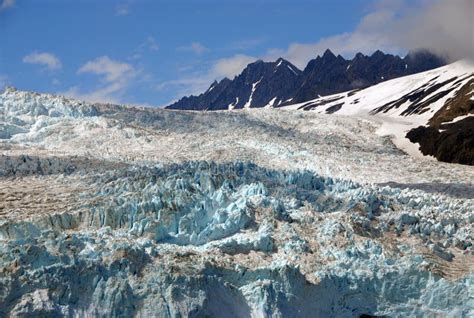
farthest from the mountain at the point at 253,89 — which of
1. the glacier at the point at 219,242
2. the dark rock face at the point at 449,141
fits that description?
the glacier at the point at 219,242

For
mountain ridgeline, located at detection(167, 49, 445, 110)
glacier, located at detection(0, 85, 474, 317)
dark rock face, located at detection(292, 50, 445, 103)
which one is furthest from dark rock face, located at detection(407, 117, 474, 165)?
dark rock face, located at detection(292, 50, 445, 103)

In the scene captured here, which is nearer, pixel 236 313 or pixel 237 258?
pixel 236 313

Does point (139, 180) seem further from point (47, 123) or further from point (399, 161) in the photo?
point (399, 161)

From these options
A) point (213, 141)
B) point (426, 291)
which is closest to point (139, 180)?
point (426, 291)

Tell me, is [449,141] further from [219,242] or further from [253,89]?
[253,89]

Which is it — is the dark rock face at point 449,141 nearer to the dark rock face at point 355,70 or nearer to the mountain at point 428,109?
the mountain at point 428,109

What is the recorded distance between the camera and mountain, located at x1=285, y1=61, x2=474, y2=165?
41250 mm

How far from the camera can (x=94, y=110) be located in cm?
3816

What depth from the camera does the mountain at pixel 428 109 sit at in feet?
135

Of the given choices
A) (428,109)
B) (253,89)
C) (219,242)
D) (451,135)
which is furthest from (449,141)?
(253,89)

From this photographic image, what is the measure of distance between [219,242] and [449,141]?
2807 cm

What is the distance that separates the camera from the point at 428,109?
59.9 metres

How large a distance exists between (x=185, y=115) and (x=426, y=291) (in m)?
26.7

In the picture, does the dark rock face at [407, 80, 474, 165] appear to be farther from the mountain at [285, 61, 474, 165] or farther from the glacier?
the glacier
